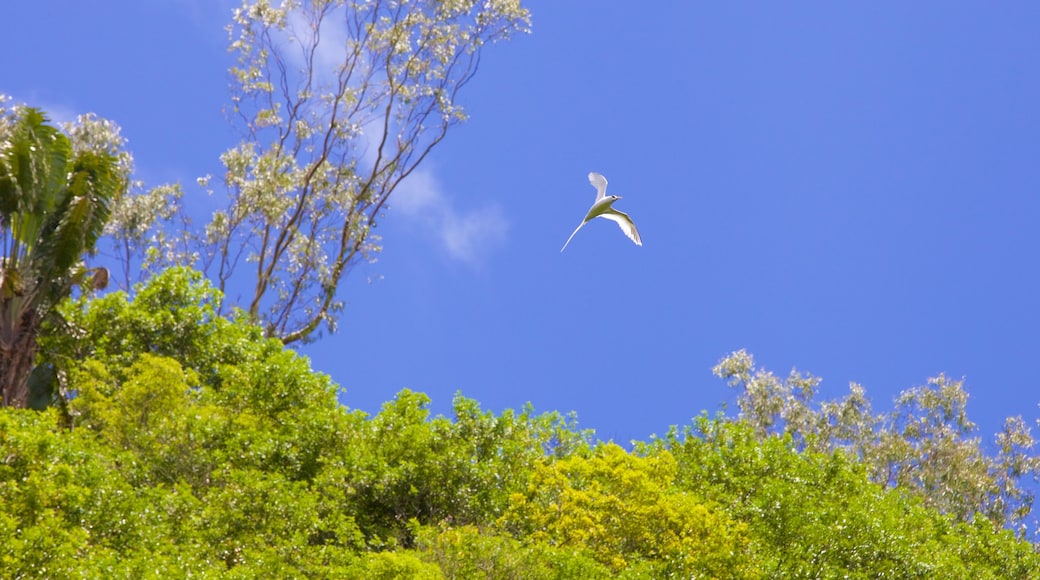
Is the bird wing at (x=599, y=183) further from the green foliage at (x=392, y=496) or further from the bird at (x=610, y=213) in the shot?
the green foliage at (x=392, y=496)

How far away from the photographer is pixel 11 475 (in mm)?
14922

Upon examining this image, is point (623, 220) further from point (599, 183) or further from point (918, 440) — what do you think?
point (918, 440)

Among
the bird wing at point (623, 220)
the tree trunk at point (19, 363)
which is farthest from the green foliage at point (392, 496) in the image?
the bird wing at point (623, 220)

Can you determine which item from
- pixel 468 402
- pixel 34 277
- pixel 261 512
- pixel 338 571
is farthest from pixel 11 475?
pixel 34 277

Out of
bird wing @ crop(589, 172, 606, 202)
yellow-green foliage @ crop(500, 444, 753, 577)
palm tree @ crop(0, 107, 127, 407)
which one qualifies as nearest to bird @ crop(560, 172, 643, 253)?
bird wing @ crop(589, 172, 606, 202)

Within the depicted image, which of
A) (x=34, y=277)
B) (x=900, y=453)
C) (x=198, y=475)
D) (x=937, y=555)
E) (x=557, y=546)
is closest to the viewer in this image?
(x=557, y=546)

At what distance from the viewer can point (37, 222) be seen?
22.0m

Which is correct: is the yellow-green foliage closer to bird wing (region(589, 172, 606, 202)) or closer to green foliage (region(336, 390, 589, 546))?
green foliage (region(336, 390, 589, 546))

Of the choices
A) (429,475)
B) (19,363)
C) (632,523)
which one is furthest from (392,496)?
(19,363)

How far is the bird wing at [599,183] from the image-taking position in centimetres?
1368

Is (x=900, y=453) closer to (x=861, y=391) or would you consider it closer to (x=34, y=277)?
(x=861, y=391)

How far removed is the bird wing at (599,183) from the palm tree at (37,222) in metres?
11.8

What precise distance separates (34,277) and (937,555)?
53.8 feet

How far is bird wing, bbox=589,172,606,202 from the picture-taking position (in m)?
13.7
